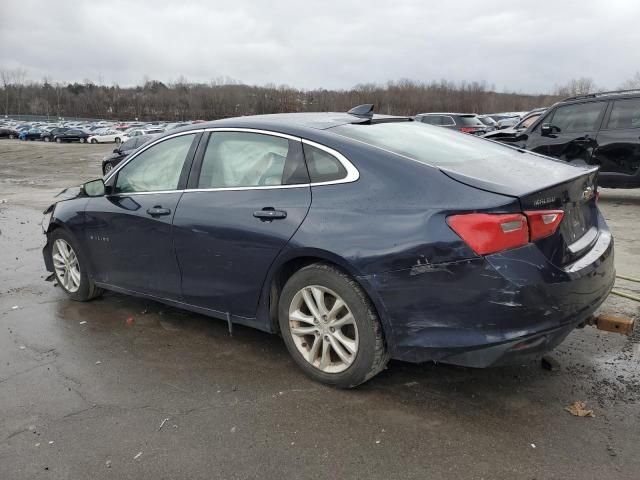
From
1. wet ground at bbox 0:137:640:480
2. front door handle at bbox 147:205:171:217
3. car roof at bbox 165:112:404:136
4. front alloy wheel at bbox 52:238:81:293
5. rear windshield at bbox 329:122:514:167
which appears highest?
car roof at bbox 165:112:404:136

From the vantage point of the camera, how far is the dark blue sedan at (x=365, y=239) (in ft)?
9.37

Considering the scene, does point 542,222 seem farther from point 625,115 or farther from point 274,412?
point 625,115

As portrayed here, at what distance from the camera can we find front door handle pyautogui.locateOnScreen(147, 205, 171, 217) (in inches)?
164

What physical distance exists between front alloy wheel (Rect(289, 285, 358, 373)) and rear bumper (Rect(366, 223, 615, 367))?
1.02 feet

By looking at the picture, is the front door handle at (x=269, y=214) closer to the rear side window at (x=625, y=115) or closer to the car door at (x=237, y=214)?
the car door at (x=237, y=214)

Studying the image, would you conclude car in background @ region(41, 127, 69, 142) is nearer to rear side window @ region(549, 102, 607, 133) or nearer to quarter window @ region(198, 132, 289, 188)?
rear side window @ region(549, 102, 607, 133)

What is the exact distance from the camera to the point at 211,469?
2734 mm

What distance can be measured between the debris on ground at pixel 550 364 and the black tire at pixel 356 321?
44.5 inches

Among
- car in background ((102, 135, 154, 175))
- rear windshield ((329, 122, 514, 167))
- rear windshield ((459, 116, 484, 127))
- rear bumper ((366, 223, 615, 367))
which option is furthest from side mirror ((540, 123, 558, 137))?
car in background ((102, 135, 154, 175))

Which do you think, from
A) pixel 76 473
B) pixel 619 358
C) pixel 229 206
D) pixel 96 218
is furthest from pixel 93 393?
pixel 619 358

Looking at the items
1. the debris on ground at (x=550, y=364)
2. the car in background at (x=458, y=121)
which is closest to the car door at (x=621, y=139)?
the debris on ground at (x=550, y=364)

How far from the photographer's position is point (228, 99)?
128 meters

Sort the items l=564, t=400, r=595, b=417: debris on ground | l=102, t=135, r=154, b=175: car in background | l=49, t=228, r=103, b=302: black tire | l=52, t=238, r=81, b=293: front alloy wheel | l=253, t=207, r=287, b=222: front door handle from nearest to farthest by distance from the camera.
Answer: l=564, t=400, r=595, b=417: debris on ground → l=253, t=207, r=287, b=222: front door handle → l=49, t=228, r=103, b=302: black tire → l=52, t=238, r=81, b=293: front alloy wheel → l=102, t=135, r=154, b=175: car in background

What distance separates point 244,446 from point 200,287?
1419 millimetres
